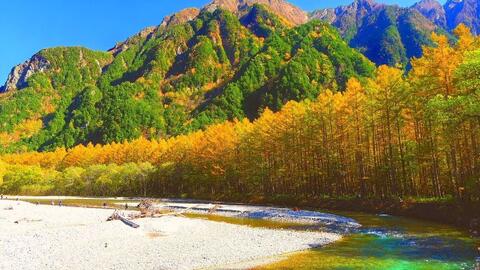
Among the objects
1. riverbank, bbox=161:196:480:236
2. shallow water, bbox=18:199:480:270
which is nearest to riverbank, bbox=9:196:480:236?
riverbank, bbox=161:196:480:236

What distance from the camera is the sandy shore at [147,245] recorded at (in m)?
23.8

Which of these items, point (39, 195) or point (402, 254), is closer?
point (402, 254)

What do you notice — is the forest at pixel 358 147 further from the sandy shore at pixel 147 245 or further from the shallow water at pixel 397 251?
the sandy shore at pixel 147 245

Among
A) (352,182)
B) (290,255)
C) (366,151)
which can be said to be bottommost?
(290,255)

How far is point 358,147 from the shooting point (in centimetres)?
5434

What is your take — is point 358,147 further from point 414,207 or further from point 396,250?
point 396,250

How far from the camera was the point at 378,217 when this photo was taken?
1732 inches

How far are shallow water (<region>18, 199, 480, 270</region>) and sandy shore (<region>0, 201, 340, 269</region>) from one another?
6.73ft

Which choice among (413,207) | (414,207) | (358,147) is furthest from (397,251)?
(358,147)

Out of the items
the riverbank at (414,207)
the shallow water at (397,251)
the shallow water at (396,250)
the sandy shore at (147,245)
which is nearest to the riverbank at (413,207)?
the riverbank at (414,207)

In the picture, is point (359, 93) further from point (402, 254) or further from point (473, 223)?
point (402, 254)

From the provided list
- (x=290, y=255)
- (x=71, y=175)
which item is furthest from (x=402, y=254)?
(x=71, y=175)

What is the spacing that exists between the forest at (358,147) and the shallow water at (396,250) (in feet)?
18.4

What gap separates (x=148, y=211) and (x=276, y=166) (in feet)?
87.8
